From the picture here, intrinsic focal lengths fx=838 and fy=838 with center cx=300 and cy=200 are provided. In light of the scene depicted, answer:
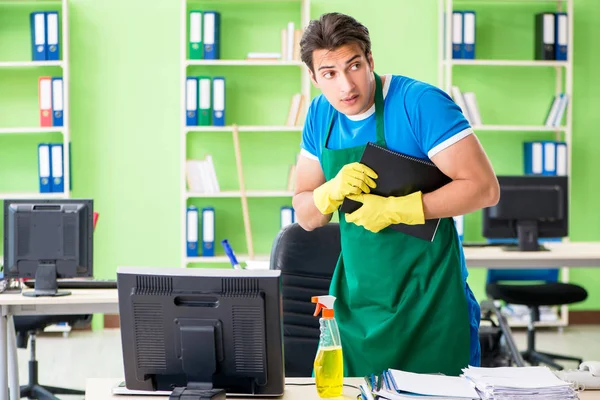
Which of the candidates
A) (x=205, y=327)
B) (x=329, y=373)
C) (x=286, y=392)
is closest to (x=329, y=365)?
(x=329, y=373)

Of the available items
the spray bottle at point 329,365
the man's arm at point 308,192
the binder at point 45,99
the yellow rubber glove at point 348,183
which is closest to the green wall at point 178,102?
the binder at point 45,99

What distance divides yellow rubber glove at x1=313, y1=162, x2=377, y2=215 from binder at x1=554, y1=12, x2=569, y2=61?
3.81 metres

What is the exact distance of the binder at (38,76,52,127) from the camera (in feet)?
17.1

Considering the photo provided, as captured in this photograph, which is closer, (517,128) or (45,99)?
(45,99)

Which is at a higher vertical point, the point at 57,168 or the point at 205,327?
the point at 57,168

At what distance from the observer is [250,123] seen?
560cm

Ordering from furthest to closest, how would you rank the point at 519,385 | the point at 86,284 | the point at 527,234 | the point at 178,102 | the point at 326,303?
the point at 178,102 → the point at 527,234 → the point at 86,284 → the point at 326,303 → the point at 519,385

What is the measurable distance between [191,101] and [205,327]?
3732 millimetres

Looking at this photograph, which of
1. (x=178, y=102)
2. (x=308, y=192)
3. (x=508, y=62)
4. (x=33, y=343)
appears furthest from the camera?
(x=178, y=102)

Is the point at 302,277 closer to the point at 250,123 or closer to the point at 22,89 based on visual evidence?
the point at 250,123

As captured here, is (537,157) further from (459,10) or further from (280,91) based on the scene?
(280,91)

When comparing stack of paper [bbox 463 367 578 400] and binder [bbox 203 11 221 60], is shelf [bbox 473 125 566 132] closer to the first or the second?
binder [bbox 203 11 221 60]

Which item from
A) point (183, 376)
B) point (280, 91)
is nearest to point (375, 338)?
point (183, 376)

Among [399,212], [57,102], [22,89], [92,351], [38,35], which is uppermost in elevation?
[38,35]
